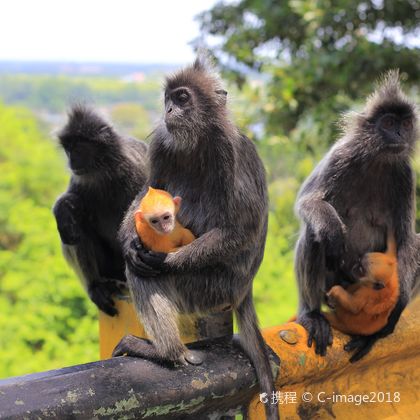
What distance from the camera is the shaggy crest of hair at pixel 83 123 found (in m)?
4.26

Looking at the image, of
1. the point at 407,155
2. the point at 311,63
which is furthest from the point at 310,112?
the point at 407,155

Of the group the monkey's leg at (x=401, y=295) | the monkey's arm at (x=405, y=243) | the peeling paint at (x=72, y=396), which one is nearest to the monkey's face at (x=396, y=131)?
the monkey's arm at (x=405, y=243)

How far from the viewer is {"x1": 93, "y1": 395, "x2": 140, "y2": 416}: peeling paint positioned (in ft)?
6.89

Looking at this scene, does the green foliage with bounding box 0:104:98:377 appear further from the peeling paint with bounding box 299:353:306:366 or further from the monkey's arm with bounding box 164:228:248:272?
the peeling paint with bounding box 299:353:306:366

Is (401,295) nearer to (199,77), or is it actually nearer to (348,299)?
(348,299)

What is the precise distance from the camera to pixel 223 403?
259 centimetres

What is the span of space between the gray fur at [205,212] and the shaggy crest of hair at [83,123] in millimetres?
1011

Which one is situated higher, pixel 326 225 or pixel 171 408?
pixel 326 225

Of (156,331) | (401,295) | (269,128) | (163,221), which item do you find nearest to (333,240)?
(401,295)

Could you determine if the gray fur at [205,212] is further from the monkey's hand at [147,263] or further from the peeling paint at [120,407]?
the peeling paint at [120,407]

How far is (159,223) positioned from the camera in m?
2.96

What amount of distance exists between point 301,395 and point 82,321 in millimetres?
4508

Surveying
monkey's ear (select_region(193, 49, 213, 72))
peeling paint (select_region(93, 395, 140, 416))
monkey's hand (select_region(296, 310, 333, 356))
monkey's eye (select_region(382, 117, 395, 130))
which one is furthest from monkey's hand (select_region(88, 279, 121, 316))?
monkey's eye (select_region(382, 117, 395, 130))

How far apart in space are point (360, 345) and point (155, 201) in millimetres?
1257
